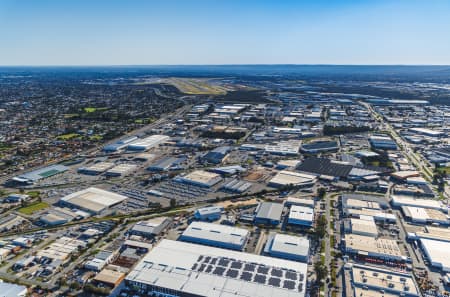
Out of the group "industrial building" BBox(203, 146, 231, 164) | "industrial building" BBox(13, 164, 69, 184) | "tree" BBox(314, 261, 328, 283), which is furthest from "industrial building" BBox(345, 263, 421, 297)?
"industrial building" BBox(13, 164, 69, 184)

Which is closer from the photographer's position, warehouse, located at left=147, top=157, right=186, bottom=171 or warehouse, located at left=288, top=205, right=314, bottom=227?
warehouse, located at left=288, top=205, right=314, bottom=227

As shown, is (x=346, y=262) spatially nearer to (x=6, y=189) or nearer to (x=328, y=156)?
(x=328, y=156)

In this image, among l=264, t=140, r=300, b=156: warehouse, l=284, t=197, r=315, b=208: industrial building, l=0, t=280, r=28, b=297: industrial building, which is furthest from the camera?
l=264, t=140, r=300, b=156: warehouse

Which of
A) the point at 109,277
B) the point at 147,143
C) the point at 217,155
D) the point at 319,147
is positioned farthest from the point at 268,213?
the point at 147,143

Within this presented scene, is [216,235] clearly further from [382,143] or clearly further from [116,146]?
[382,143]

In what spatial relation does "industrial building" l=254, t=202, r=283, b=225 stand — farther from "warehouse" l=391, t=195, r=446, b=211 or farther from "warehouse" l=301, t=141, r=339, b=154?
"warehouse" l=301, t=141, r=339, b=154

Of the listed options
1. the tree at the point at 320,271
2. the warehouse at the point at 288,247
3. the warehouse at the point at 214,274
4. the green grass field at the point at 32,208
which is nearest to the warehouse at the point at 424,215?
the warehouse at the point at 288,247

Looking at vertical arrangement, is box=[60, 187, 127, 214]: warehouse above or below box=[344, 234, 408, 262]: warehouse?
above
